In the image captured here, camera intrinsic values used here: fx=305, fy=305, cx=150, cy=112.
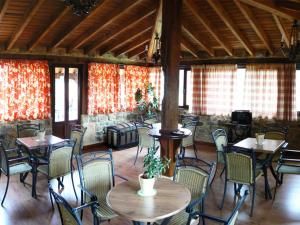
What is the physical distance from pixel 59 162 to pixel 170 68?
2511 mm

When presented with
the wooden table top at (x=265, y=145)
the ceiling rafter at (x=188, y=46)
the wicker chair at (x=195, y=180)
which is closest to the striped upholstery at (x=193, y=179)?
the wicker chair at (x=195, y=180)

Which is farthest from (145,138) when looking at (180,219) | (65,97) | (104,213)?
(180,219)

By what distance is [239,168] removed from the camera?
14.2 feet

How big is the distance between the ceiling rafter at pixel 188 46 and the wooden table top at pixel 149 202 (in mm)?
5691

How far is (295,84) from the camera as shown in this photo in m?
7.35

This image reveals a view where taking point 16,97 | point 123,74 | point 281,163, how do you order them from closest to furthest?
point 281,163, point 16,97, point 123,74

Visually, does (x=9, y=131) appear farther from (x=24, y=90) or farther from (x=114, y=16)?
(x=114, y=16)

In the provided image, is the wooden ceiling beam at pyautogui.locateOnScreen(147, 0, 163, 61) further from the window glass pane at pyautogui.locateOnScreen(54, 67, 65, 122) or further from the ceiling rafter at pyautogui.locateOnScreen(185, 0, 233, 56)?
the window glass pane at pyautogui.locateOnScreen(54, 67, 65, 122)

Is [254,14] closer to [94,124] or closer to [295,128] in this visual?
[295,128]

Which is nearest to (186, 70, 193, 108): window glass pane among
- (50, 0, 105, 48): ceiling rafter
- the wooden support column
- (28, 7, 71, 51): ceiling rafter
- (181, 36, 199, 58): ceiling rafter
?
(181, 36, 199, 58): ceiling rafter

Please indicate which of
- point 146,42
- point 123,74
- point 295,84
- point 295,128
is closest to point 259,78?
point 295,84

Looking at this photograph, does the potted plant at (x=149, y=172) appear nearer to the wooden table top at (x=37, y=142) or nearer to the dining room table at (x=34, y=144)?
the dining room table at (x=34, y=144)

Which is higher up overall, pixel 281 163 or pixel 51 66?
pixel 51 66

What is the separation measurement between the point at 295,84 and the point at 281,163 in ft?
10.2
